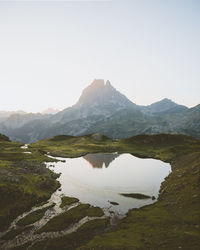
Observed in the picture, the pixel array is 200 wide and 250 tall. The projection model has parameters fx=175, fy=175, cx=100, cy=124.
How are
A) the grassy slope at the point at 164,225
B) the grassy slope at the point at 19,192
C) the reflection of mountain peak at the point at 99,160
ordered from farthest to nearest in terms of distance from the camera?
the reflection of mountain peak at the point at 99,160 < the grassy slope at the point at 19,192 < the grassy slope at the point at 164,225

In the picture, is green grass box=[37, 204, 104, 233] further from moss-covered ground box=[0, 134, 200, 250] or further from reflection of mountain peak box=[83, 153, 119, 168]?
reflection of mountain peak box=[83, 153, 119, 168]

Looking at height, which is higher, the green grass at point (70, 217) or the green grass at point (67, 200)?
the green grass at point (70, 217)

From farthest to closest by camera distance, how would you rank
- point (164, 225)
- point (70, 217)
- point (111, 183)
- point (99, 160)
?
point (99, 160) < point (111, 183) < point (70, 217) < point (164, 225)

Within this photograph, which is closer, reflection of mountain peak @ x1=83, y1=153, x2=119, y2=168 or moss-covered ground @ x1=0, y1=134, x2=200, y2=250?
moss-covered ground @ x1=0, y1=134, x2=200, y2=250

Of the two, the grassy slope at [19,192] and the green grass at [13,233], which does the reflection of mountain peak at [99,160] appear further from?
Result: the green grass at [13,233]

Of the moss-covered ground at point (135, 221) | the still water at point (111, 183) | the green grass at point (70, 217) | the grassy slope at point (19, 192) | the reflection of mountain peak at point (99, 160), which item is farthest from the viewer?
the reflection of mountain peak at point (99, 160)

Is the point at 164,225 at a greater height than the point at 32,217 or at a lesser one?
greater

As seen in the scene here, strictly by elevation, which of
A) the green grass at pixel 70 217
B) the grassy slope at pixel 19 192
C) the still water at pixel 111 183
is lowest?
the still water at pixel 111 183

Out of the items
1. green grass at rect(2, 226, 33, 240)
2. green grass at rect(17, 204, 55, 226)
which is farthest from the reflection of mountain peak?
green grass at rect(2, 226, 33, 240)

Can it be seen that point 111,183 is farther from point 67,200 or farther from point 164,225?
point 164,225

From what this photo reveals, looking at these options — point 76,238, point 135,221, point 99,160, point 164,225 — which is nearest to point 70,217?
point 76,238

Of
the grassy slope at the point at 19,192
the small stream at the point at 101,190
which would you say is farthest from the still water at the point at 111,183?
the grassy slope at the point at 19,192

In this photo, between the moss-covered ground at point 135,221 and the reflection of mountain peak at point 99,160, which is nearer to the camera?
the moss-covered ground at point 135,221

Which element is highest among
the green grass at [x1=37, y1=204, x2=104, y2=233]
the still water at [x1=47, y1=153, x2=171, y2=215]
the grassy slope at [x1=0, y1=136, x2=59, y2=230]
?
the grassy slope at [x1=0, y1=136, x2=59, y2=230]
